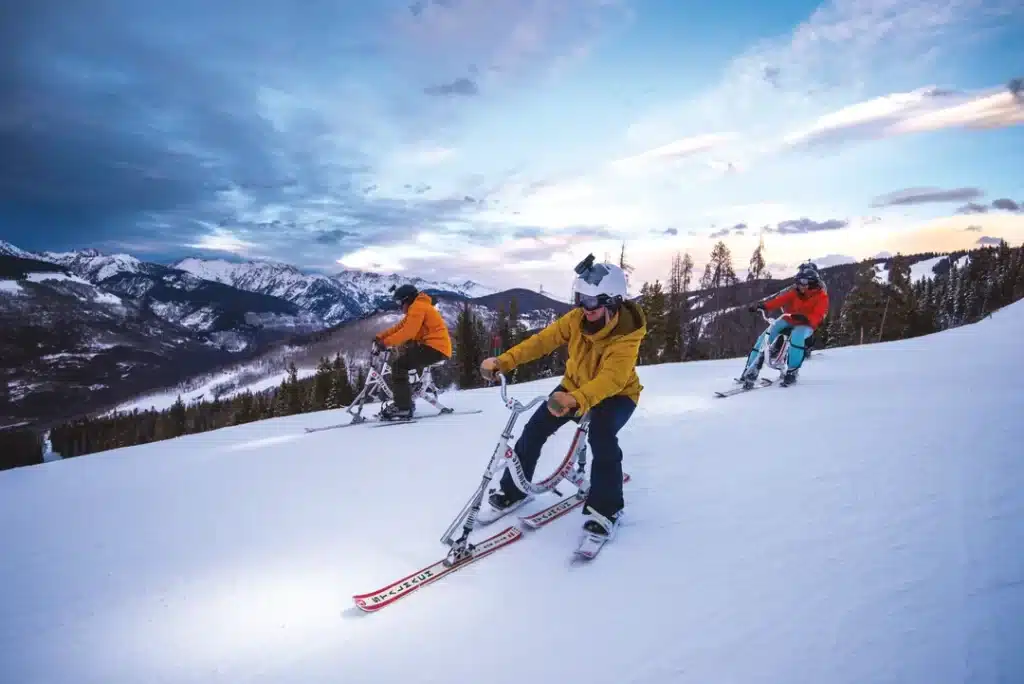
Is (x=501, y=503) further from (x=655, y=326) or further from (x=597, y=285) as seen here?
(x=655, y=326)

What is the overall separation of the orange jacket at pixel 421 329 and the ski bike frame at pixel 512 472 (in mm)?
4772

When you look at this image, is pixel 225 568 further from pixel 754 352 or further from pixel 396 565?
pixel 754 352

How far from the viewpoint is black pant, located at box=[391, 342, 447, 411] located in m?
9.78

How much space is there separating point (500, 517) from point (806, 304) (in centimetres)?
837

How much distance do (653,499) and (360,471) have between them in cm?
403

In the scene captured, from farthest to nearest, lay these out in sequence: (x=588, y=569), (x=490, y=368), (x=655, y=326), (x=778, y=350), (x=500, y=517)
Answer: (x=655, y=326)
(x=778, y=350)
(x=500, y=517)
(x=490, y=368)
(x=588, y=569)

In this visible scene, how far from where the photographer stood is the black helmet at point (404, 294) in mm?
9344

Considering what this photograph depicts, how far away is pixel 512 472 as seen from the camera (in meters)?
4.48

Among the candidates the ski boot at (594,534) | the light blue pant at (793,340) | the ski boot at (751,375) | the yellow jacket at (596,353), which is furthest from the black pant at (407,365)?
the light blue pant at (793,340)

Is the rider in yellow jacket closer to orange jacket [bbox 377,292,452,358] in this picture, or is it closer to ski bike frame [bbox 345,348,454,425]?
orange jacket [bbox 377,292,452,358]

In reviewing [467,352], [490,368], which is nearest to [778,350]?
[490,368]

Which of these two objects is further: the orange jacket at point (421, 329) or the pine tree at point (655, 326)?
the pine tree at point (655, 326)

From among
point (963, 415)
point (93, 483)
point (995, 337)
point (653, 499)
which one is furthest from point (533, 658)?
point (995, 337)

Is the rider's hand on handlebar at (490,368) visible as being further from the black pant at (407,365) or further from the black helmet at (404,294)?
the black pant at (407,365)
